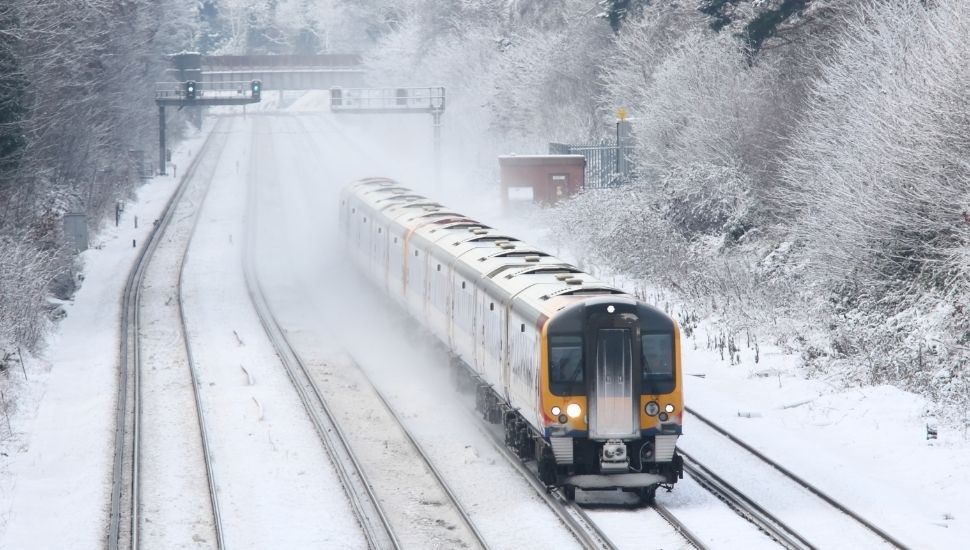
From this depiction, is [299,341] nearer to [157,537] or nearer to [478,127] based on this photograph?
[157,537]

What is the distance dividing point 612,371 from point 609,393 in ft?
0.89

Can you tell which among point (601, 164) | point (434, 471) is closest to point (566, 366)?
point (434, 471)

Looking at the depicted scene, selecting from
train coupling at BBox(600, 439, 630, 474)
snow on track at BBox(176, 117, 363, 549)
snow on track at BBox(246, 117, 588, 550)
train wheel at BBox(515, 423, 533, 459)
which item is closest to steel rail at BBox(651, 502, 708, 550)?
train coupling at BBox(600, 439, 630, 474)

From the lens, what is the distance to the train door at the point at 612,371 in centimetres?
1598

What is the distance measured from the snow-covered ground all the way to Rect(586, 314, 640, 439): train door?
138 cm

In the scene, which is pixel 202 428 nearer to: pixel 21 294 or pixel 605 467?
pixel 605 467

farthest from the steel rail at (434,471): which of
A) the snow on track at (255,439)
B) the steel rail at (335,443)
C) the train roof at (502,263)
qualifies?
the train roof at (502,263)

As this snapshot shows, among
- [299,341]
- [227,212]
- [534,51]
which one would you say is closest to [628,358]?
[299,341]

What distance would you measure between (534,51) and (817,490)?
161ft

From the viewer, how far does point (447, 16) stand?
88438mm

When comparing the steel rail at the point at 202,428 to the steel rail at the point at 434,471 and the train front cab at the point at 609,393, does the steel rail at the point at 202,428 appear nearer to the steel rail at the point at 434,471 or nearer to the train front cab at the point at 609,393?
the steel rail at the point at 434,471

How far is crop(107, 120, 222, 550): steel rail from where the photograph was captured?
15952 millimetres

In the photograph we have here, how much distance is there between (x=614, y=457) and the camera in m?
16.0

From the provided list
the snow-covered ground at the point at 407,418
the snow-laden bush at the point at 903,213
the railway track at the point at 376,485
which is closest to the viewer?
the railway track at the point at 376,485
